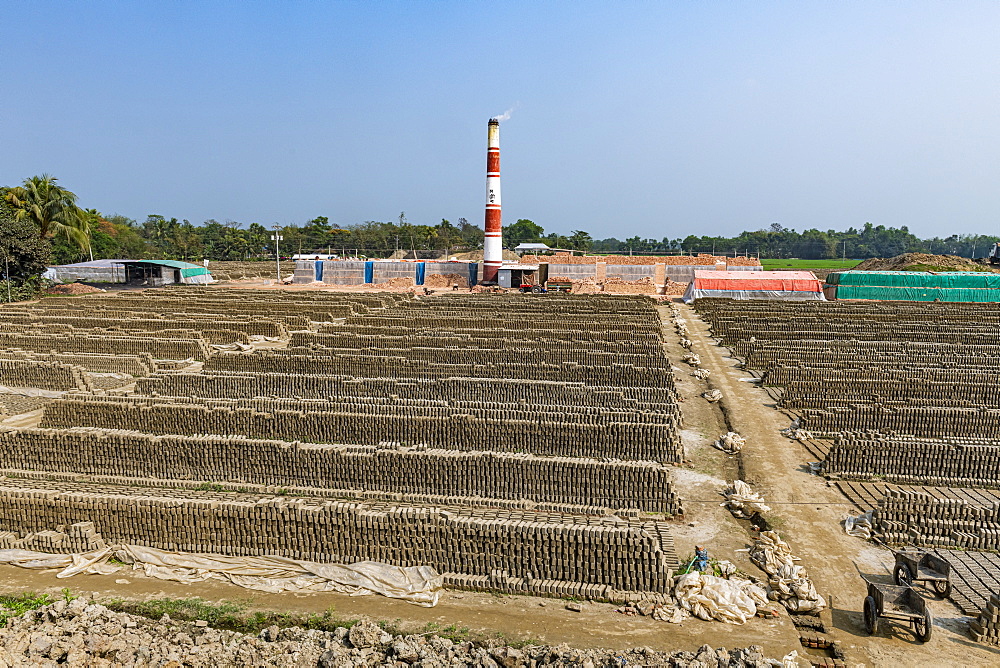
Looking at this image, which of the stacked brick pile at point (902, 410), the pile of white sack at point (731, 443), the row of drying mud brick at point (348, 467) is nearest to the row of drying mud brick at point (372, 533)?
the row of drying mud brick at point (348, 467)

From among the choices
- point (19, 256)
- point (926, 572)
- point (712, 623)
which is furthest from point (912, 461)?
point (19, 256)

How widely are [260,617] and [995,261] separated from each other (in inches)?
3209

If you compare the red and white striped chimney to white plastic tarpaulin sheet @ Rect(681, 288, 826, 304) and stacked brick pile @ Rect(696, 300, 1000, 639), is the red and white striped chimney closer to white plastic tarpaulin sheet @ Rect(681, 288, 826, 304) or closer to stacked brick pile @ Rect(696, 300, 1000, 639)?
white plastic tarpaulin sheet @ Rect(681, 288, 826, 304)

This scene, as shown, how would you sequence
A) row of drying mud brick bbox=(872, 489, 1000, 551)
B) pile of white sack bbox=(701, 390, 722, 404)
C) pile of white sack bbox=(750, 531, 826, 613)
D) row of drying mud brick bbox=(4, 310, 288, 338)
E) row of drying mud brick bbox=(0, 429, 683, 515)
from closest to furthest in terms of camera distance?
pile of white sack bbox=(750, 531, 826, 613) → row of drying mud brick bbox=(872, 489, 1000, 551) → row of drying mud brick bbox=(0, 429, 683, 515) → pile of white sack bbox=(701, 390, 722, 404) → row of drying mud brick bbox=(4, 310, 288, 338)

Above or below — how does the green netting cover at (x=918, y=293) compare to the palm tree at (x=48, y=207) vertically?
below

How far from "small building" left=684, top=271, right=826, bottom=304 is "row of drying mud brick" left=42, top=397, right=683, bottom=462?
111 feet

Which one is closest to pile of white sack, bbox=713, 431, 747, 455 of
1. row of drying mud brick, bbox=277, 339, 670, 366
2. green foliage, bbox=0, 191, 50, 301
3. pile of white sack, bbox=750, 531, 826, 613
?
pile of white sack, bbox=750, 531, 826, 613

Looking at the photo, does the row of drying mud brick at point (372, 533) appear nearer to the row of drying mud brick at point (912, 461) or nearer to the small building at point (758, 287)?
the row of drying mud brick at point (912, 461)

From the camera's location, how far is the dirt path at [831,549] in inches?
287

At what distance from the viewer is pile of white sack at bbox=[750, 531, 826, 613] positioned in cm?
804

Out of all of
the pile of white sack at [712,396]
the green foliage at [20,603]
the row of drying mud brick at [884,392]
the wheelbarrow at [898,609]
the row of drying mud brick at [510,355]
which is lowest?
Answer: the green foliage at [20,603]

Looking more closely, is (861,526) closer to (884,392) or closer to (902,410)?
(902,410)

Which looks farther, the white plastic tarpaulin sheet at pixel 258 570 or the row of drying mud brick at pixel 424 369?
the row of drying mud brick at pixel 424 369

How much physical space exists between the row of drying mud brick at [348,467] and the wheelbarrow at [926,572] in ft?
10.9
